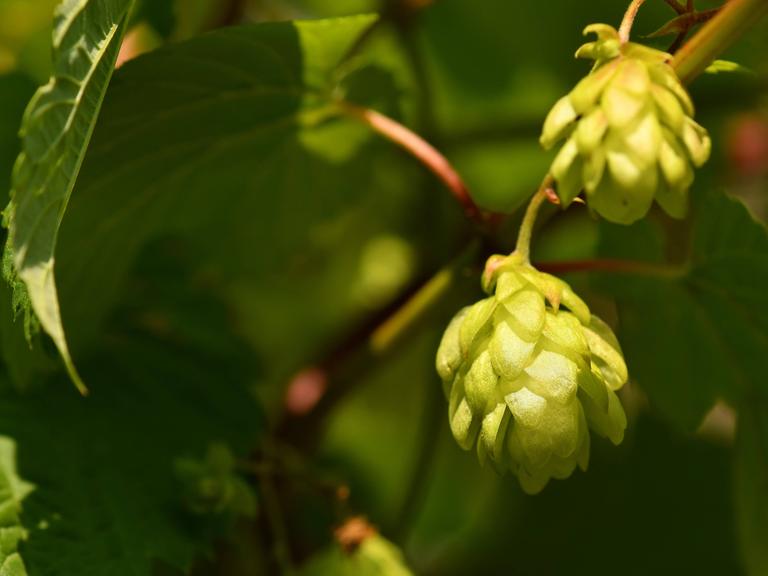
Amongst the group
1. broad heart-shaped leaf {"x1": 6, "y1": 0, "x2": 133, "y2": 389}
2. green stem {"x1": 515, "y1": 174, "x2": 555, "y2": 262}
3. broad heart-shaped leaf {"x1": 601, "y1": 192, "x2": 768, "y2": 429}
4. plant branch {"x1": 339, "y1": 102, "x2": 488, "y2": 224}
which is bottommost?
broad heart-shaped leaf {"x1": 601, "y1": 192, "x2": 768, "y2": 429}

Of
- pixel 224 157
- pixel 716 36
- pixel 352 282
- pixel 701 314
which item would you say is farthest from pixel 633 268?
pixel 352 282

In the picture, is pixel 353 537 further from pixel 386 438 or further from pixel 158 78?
pixel 386 438

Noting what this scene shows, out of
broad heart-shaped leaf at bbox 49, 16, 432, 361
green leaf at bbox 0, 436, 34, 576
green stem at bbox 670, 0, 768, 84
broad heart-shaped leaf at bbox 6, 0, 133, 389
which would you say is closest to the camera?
broad heart-shaped leaf at bbox 6, 0, 133, 389

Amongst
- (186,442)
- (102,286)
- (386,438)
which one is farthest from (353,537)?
(386,438)

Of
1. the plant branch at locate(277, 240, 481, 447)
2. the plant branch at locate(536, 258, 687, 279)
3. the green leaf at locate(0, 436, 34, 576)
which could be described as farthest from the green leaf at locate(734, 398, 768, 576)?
the green leaf at locate(0, 436, 34, 576)

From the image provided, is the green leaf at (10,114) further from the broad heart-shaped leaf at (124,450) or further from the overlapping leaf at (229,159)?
the broad heart-shaped leaf at (124,450)

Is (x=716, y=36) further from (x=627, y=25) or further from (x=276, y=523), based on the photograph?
(x=276, y=523)

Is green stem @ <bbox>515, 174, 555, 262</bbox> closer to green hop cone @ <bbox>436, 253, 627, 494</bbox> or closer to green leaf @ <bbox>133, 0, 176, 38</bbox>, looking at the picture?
green hop cone @ <bbox>436, 253, 627, 494</bbox>
